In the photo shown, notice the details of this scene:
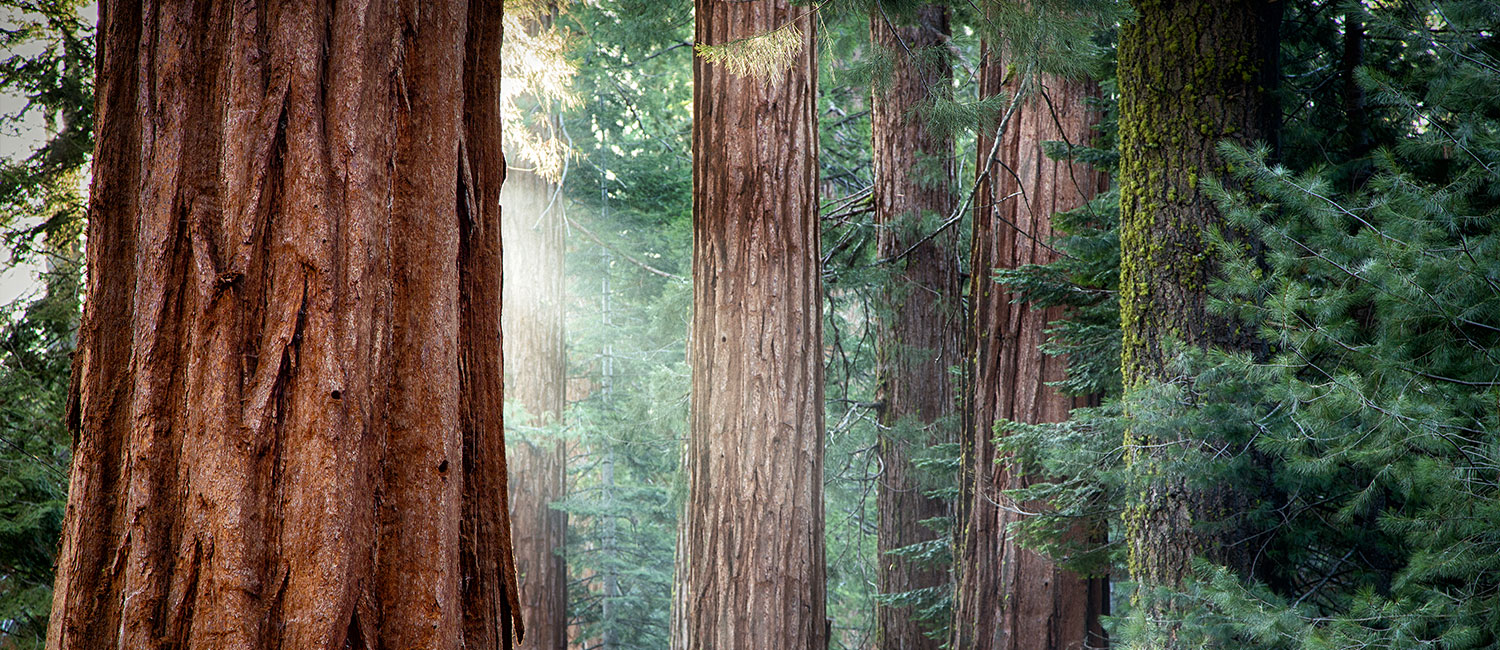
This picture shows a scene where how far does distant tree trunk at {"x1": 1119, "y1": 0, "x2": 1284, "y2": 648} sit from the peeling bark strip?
361 cm

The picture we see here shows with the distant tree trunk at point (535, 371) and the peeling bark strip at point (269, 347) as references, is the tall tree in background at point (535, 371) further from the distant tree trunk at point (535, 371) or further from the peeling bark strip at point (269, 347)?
the peeling bark strip at point (269, 347)

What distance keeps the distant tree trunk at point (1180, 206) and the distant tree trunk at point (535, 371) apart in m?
7.13

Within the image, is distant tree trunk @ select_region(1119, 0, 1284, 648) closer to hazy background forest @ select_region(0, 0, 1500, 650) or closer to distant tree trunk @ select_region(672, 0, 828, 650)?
hazy background forest @ select_region(0, 0, 1500, 650)

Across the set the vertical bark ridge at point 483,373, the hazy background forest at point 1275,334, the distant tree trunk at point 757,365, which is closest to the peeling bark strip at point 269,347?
the vertical bark ridge at point 483,373

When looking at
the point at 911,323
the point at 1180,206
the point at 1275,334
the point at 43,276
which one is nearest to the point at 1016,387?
the point at 1180,206

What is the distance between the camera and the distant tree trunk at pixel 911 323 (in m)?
8.28

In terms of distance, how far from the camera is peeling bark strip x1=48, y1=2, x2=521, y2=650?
1389 millimetres

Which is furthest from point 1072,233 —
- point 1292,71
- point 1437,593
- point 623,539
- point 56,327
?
point 623,539

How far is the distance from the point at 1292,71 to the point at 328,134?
238 inches

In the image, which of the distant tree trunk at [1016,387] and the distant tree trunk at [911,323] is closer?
the distant tree trunk at [1016,387]

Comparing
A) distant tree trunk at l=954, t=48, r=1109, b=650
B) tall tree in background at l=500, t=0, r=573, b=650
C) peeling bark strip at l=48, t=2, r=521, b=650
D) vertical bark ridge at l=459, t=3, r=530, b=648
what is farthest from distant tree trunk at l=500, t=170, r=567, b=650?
peeling bark strip at l=48, t=2, r=521, b=650

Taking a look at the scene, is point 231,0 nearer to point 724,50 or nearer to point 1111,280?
point 724,50

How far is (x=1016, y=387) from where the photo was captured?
620 centimetres

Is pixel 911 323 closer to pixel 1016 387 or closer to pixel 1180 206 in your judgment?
pixel 1016 387
